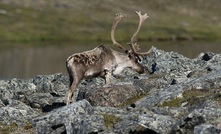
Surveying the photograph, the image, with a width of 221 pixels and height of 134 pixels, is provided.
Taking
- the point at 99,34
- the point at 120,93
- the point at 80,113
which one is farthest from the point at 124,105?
the point at 99,34

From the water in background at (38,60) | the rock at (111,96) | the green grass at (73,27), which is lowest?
the rock at (111,96)

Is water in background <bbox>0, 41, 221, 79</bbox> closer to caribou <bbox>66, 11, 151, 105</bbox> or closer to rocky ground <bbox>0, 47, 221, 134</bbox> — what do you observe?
caribou <bbox>66, 11, 151, 105</bbox>

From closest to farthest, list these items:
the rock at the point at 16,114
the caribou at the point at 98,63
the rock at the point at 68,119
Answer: the rock at the point at 68,119, the rock at the point at 16,114, the caribou at the point at 98,63

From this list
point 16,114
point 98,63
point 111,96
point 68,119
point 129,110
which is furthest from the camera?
point 98,63

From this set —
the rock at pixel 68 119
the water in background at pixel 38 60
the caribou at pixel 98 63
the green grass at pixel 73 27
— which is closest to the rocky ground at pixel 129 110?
the rock at pixel 68 119

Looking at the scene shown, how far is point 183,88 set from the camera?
1797 cm

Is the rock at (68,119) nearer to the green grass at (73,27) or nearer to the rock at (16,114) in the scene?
the rock at (16,114)

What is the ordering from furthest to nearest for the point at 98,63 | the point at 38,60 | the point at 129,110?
the point at 38,60
the point at 98,63
the point at 129,110

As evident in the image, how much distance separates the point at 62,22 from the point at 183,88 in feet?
509

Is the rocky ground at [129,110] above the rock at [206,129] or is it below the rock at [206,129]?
above

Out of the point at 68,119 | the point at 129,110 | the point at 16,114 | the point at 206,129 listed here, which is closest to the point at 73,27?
the point at 16,114

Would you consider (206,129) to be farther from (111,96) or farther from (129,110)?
(111,96)

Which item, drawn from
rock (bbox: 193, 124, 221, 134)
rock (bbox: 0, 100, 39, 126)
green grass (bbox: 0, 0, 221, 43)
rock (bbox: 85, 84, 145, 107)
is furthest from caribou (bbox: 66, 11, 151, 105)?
green grass (bbox: 0, 0, 221, 43)

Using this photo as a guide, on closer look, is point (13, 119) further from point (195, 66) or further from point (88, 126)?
point (195, 66)
